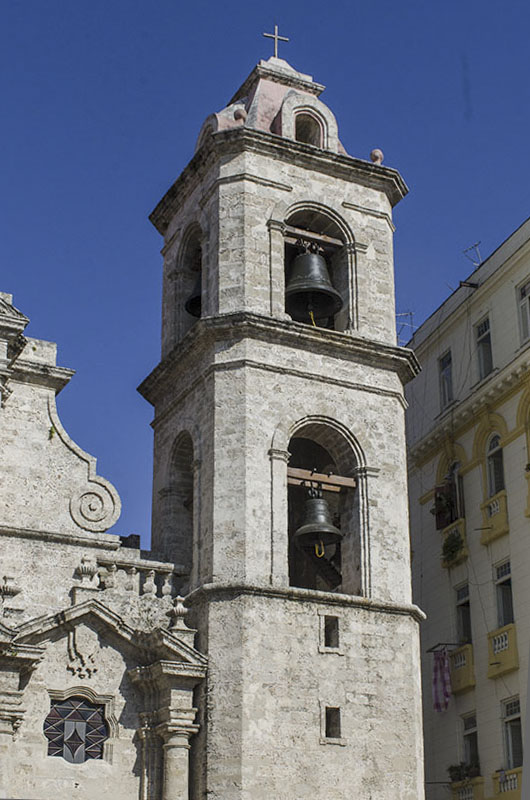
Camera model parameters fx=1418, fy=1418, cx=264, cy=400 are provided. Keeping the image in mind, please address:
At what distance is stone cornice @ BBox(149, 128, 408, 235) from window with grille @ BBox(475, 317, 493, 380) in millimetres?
3722

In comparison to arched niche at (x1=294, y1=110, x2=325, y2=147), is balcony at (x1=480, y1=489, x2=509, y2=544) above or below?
below

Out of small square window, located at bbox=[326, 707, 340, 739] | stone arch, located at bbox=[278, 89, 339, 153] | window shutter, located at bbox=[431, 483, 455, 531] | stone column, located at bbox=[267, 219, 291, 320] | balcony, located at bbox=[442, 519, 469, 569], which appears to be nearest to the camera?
small square window, located at bbox=[326, 707, 340, 739]

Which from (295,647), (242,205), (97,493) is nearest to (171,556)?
(97,493)

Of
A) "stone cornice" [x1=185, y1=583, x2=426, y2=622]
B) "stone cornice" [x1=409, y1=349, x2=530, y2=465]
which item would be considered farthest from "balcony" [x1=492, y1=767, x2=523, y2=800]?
"stone cornice" [x1=409, y1=349, x2=530, y2=465]

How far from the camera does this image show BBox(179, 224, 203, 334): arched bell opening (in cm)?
2822

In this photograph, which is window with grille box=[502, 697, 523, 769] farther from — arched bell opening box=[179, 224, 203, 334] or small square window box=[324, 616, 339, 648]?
arched bell opening box=[179, 224, 203, 334]

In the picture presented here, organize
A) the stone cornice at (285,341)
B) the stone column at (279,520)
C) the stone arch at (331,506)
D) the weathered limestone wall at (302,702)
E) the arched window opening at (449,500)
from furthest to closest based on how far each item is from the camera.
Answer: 1. the arched window opening at (449,500)
2. the stone cornice at (285,341)
3. the stone arch at (331,506)
4. the stone column at (279,520)
5. the weathered limestone wall at (302,702)

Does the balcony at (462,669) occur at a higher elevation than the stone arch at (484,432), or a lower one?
lower

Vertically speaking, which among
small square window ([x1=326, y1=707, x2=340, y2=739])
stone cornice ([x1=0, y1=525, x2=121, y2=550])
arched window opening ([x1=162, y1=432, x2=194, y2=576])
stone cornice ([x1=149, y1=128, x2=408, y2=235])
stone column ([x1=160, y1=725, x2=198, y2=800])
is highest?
stone cornice ([x1=149, y1=128, x2=408, y2=235])

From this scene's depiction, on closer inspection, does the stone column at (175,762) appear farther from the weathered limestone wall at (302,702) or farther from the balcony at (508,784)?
the balcony at (508,784)

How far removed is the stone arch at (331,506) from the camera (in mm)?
24875

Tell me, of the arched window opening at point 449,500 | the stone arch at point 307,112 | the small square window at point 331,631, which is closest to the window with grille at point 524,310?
the arched window opening at point 449,500

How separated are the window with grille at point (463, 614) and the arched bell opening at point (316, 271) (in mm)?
6440

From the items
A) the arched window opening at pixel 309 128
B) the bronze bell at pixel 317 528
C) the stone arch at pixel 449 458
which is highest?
the arched window opening at pixel 309 128
